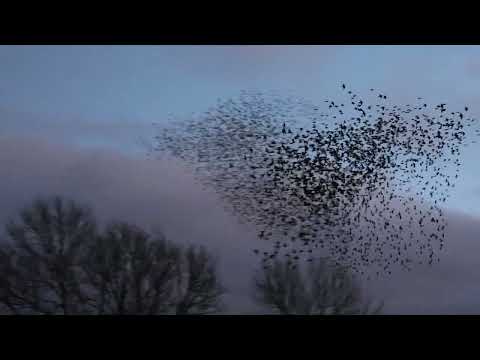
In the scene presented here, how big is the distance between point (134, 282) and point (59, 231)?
2663 millimetres

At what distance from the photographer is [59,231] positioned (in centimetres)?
1691
